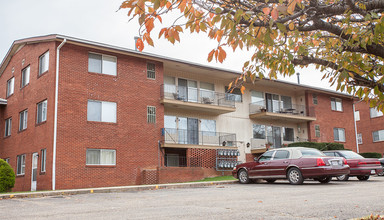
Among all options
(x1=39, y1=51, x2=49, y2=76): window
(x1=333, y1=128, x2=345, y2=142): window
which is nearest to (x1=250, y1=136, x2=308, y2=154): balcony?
(x1=333, y1=128, x2=345, y2=142): window

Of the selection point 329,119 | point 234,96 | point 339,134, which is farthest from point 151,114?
point 339,134

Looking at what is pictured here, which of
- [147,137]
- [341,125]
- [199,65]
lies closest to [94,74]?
[147,137]

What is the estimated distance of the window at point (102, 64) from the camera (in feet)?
70.9

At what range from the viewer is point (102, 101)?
21562 mm

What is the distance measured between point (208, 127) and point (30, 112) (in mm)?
11884

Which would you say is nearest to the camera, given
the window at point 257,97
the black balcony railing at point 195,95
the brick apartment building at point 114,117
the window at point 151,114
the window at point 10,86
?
the brick apartment building at point 114,117

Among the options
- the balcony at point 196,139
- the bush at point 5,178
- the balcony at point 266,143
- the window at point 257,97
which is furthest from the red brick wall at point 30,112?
the window at point 257,97

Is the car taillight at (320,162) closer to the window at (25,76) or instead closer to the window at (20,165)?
the window at (20,165)

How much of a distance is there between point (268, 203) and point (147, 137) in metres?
14.4

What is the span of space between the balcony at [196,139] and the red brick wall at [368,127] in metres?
23.6

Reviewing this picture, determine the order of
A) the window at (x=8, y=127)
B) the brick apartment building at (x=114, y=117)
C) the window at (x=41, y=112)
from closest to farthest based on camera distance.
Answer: the brick apartment building at (x=114, y=117)
the window at (x=41, y=112)
the window at (x=8, y=127)

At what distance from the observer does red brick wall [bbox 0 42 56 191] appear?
20328 millimetres

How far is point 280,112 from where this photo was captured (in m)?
31.1

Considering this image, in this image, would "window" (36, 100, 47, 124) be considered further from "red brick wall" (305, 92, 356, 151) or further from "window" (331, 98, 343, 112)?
"window" (331, 98, 343, 112)
